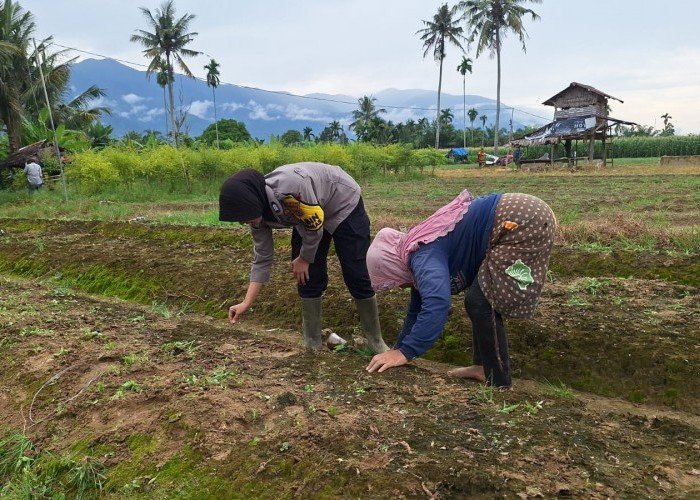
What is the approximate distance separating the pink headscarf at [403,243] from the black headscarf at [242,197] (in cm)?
60

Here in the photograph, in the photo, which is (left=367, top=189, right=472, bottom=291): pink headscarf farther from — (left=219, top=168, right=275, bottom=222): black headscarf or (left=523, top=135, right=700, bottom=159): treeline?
(left=523, top=135, right=700, bottom=159): treeline

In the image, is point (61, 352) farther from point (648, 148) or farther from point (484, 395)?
point (648, 148)

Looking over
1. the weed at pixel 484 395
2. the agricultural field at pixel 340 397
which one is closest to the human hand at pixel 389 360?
the agricultural field at pixel 340 397

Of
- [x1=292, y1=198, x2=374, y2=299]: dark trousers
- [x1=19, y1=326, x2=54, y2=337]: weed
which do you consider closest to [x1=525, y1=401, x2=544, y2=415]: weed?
[x1=292, y1=198, x2=374, y2=299]: dark trousers

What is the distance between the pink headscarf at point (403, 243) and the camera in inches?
98.8

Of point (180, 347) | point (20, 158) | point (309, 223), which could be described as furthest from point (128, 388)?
point (20, 158)

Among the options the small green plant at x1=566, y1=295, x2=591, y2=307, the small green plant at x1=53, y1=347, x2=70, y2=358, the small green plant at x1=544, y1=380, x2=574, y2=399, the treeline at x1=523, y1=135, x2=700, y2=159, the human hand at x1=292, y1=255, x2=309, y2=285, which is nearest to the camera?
the small green plant at x1=544, y1=380, x2=574, y2=399

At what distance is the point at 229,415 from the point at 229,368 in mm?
638

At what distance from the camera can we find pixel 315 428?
216 centimetres

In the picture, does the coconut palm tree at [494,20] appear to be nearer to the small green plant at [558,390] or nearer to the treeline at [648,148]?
the treeline at [648,148]

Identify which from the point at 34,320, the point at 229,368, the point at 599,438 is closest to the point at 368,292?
the point at 229,368

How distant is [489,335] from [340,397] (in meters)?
0.76

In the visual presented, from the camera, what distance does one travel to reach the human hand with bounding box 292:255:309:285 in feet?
9.94

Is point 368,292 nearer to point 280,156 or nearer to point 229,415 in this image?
point 229,415
